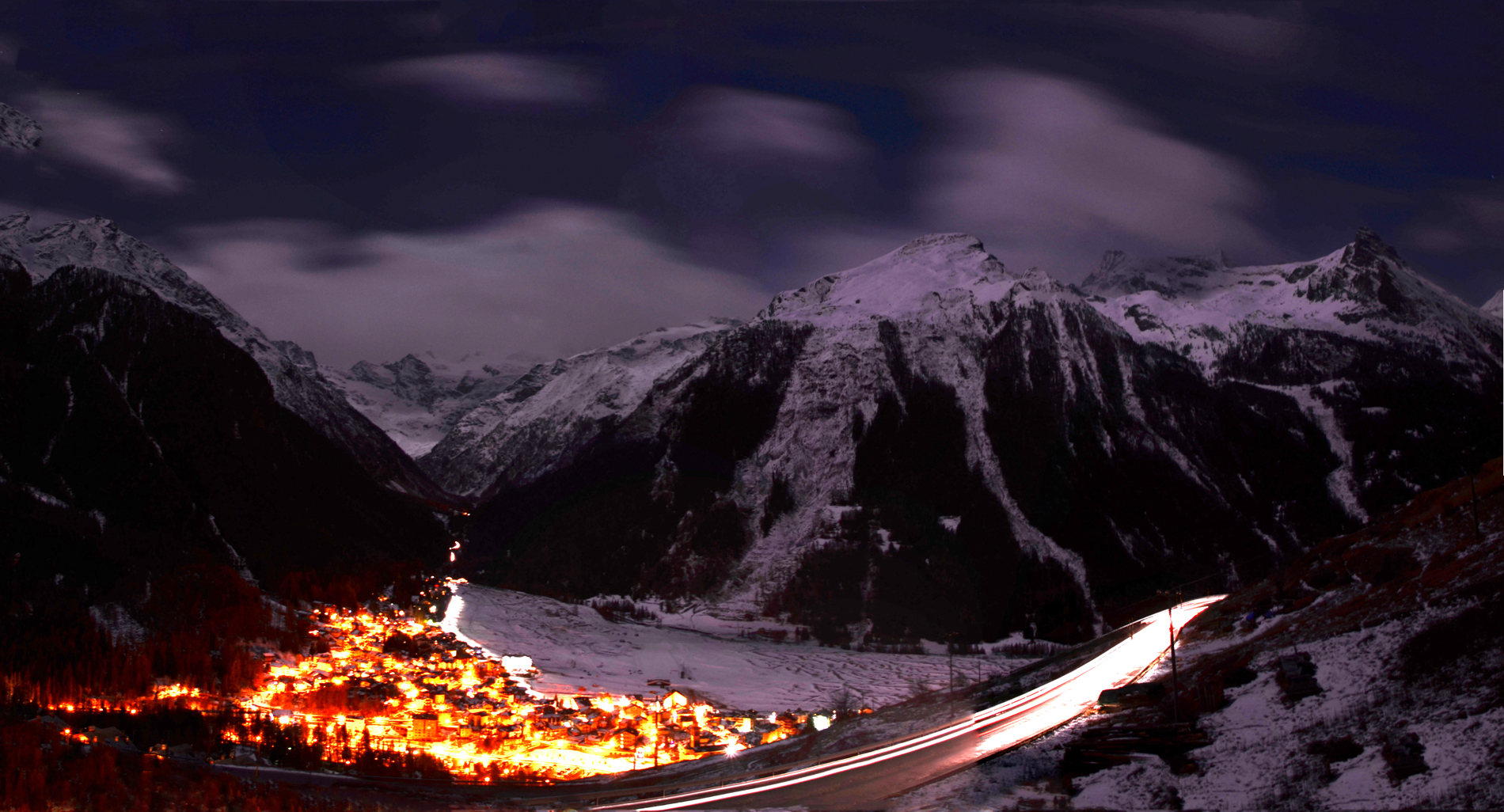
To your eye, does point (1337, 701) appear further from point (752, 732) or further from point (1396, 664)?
point (752, 732)

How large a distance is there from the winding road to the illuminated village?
35.0m

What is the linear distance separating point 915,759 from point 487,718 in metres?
78.4

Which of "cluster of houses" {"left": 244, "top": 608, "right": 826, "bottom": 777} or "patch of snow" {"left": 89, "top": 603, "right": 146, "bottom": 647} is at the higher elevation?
"patch of snow" {"left": 89, "top": 603, "right": 146, "bottom": 647}

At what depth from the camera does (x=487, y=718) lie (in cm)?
14225

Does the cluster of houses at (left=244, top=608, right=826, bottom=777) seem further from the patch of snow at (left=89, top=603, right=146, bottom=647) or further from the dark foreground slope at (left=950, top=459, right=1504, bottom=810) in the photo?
the dark foreground slope at (left=950, top=459, right=1504, bottom=810)

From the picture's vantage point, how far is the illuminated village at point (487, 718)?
124312 mm

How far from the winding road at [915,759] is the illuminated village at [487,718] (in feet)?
115

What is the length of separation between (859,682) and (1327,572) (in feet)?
365

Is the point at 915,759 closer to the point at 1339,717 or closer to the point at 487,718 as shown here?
the point at 1339,717

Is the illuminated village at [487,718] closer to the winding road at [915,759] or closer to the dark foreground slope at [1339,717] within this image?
the winding road at [915,759]

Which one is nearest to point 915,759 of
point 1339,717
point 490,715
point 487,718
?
point 1339,717

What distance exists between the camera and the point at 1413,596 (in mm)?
72875

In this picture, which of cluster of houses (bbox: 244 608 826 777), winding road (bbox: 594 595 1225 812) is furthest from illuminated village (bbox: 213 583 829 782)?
winding road (bbox: 594 595 1225 812)

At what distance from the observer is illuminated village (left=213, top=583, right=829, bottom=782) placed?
12431cm
